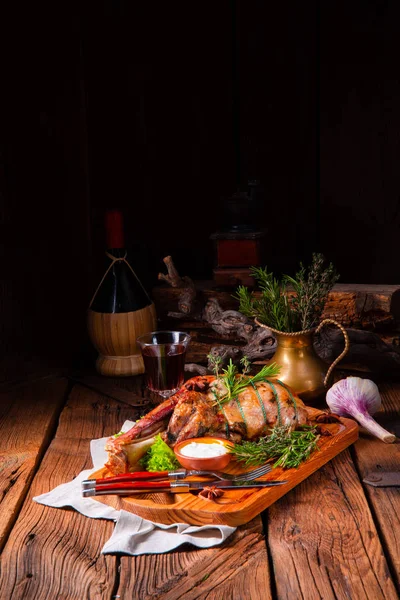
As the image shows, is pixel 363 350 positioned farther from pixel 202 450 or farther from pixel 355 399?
pixel 202 450

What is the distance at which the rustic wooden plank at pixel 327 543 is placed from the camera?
1471 millimetres

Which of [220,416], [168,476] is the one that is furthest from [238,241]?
[168,476]

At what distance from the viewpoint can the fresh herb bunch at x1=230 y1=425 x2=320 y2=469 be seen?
1.89 meters

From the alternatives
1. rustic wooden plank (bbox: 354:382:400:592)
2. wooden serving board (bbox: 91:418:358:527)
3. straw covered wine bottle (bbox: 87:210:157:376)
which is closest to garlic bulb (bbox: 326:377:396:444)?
rustic wooden plank (bbox: 354:382:400:592)

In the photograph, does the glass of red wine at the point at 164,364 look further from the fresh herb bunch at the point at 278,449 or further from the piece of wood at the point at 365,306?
the piece of wood at the point at 365,306

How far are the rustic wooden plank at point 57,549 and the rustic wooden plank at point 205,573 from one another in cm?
6

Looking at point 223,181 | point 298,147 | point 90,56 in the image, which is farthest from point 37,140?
point 298,147

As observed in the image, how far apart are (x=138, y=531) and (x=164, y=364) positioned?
2.51ft

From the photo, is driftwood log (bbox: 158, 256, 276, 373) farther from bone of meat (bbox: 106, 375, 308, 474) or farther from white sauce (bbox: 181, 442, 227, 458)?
white sauce (bbox: 181, 442, 227, 458)

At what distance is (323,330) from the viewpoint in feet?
8.94

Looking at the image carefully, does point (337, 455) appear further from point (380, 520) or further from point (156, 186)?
point (156, 186)

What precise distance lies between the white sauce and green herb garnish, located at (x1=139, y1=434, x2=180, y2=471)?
0.06 metres

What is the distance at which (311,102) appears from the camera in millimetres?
3072

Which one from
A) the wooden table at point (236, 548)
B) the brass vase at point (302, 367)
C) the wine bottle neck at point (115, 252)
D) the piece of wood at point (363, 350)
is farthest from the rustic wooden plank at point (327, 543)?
the wine bottle neck at point (115, 252)
